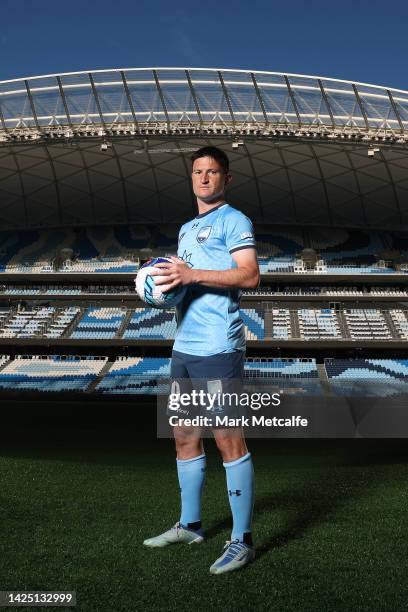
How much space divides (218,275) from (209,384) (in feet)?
2.18

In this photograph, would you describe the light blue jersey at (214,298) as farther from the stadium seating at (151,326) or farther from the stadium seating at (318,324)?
the stadium seating at (318,324)

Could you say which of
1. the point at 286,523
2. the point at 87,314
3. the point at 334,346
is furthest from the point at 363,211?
the point at 286,523

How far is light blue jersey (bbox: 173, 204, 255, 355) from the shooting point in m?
3.85

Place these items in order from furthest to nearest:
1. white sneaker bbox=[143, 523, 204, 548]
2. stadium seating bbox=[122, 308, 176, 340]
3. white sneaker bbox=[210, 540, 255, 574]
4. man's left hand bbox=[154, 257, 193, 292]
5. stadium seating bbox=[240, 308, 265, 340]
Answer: stadium seating bbox=[122, 308, 176, 340] → stadium seating bbox=[240, 308, 265, 340] → white sneaker bbox=[143, 523, 204, 548] → man's left hand bbox=[154, 257, 193, 292] → white sneaker bbox=[210, 540, 255, 574]

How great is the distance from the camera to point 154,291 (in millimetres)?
3719

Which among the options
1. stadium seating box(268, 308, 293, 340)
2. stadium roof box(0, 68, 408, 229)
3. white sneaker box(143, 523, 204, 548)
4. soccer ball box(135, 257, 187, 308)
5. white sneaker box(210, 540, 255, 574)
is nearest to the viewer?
white sneaker box(210, 540, 255, 574)

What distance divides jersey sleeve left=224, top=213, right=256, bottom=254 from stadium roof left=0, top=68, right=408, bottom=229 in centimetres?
2610

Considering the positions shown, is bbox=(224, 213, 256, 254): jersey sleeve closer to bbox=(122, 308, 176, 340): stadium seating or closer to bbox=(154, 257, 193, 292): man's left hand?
bbox=(154, 257, 193, 292): man's left hand

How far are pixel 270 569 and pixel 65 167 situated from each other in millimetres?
33170

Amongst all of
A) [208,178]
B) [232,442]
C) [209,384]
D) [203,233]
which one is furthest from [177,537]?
[208,178]

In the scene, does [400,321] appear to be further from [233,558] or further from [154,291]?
[233,558]

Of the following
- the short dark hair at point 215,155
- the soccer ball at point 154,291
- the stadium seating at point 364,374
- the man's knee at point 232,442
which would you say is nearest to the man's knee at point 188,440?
the man's knee at point 232,442

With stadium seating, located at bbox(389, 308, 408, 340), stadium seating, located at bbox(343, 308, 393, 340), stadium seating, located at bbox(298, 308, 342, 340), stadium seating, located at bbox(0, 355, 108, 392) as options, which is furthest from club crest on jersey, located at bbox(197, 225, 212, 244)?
stadium seating, located at bbox(389, 308, 408, 340)

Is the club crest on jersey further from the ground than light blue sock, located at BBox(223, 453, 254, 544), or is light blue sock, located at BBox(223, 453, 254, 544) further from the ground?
the club crest on jersey
